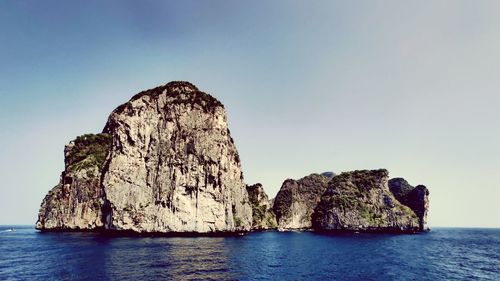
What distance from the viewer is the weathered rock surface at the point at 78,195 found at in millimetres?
152375

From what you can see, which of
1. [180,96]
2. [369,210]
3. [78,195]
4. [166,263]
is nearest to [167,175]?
[180,96]

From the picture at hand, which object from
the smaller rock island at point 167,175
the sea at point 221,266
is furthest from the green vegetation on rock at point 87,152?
the sea at point 221,266

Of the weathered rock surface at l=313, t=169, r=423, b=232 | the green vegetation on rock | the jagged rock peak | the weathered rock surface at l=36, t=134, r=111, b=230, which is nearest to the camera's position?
the jagged rock peak

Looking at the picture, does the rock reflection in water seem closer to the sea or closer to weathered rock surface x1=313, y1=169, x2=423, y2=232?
the sea

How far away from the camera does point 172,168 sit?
A: 124062mm

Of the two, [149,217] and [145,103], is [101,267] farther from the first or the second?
[145,103]

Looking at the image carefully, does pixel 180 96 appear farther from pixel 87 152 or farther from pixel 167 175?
pixel 87 152

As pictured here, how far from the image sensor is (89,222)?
153m

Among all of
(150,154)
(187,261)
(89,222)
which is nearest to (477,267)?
(187,261)

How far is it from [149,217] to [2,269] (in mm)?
65698

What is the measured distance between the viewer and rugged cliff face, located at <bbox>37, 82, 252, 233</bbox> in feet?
392

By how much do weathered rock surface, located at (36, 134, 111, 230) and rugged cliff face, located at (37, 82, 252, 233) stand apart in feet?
82.2

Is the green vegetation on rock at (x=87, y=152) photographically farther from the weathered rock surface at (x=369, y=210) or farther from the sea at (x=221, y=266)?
the weathered rock surface at (x=369, y=210)

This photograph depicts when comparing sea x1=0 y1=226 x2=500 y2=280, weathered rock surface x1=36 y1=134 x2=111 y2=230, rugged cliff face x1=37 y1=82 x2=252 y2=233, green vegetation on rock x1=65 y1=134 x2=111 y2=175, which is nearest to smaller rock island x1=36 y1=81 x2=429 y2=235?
rugged cliff face x1=37 y1=82 x2=252 y2=233
